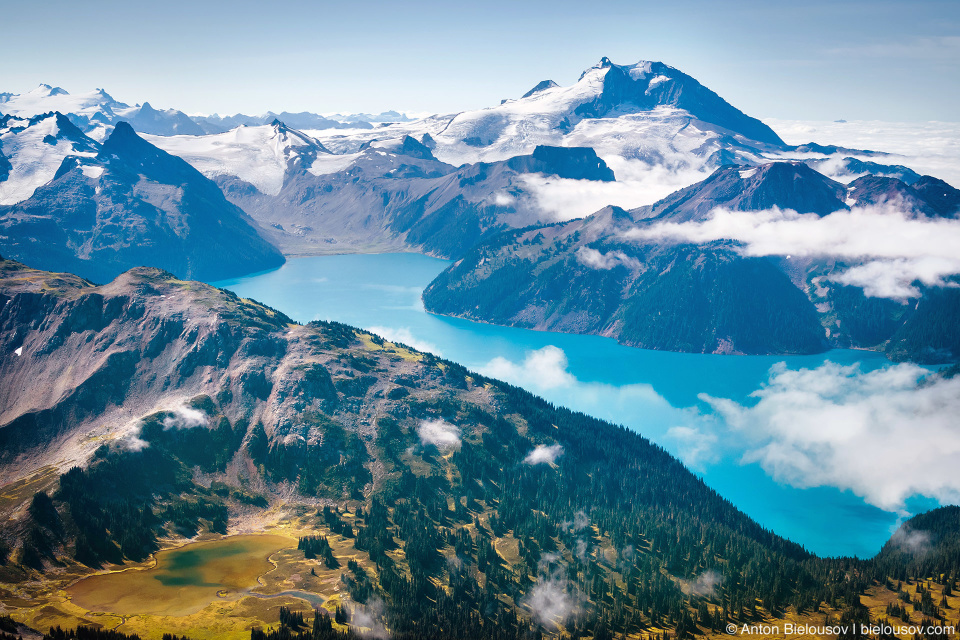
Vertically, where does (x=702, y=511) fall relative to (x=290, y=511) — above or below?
above

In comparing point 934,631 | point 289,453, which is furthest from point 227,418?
point 934,631

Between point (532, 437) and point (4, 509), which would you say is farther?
point (532, 437)

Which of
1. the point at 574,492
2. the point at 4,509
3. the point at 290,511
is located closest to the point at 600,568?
the point at 574,492

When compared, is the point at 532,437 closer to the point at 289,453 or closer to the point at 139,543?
the point at 289,453

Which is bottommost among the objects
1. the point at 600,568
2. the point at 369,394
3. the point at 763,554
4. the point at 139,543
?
the point at 139,543

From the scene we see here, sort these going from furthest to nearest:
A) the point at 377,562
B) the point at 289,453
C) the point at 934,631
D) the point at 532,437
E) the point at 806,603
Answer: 1. the point at 532,437
2. the point at 289,453
3. the point at 377,562
4. the point at 806,603
5. the point at 934,631

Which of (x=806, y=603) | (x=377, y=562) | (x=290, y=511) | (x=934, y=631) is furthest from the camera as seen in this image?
(x=290, y=511)

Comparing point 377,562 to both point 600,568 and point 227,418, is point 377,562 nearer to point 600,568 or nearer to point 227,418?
point 600,568
